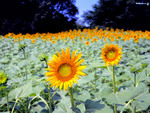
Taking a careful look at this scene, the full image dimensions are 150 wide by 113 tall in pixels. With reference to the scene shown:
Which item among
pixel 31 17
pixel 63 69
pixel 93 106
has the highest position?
pixel 31 17

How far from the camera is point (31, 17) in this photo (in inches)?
722

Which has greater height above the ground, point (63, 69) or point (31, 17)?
point (31, 17)

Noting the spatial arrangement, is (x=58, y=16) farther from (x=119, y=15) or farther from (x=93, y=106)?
(x=93, y=106)

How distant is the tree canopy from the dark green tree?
10.3 ft

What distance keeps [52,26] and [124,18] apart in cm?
882

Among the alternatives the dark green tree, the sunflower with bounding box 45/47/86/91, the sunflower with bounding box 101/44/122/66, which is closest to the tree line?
the dark green tree

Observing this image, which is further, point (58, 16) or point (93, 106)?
point (58, 16)

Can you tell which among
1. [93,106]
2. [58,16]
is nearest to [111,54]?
[93,106]

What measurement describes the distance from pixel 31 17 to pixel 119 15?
10.9 m

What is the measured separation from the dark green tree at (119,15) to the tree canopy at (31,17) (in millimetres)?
3143

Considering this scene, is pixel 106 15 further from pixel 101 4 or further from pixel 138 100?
pixel 138 100

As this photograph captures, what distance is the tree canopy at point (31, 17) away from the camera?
17.4m

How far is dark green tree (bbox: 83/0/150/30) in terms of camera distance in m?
18.6

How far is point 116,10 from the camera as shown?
19516mm
